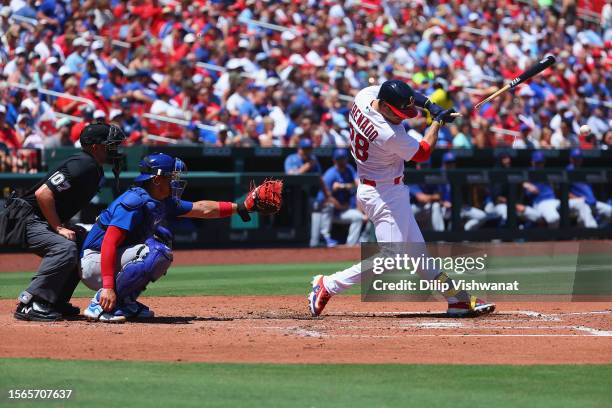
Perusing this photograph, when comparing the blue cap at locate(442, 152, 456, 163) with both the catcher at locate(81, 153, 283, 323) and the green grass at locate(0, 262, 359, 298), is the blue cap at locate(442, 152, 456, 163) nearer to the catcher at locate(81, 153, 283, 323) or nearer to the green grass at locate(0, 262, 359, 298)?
the green grass at locate(0, 262, 359, 298)

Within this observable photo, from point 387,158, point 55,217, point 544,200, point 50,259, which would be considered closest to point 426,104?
point 387,158

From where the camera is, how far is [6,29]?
18797mm

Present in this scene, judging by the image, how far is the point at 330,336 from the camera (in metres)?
7.82

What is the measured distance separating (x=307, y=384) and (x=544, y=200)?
14.5 meters

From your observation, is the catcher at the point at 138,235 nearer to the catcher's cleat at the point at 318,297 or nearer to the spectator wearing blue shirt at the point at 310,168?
the catcher's cleat at the point at 318,297

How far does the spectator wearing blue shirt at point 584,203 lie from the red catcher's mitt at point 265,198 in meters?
12.5

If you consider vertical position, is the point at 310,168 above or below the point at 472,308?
above

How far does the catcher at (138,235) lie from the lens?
812 cm

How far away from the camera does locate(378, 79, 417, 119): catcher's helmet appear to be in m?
8.48

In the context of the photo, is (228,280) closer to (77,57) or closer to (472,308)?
(472,308)

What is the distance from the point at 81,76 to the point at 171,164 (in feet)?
34.5

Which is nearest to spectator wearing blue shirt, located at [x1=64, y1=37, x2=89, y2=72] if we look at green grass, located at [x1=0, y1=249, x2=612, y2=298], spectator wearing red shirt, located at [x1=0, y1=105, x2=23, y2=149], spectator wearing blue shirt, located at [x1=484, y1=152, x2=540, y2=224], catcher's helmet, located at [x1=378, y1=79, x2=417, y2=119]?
spectator wearing red shirt, located at [x1=0, y1=105, x2=23, y2=149]

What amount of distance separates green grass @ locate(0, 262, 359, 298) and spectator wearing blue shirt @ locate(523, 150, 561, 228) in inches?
226

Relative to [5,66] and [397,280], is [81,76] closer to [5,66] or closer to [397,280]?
[5,66]
